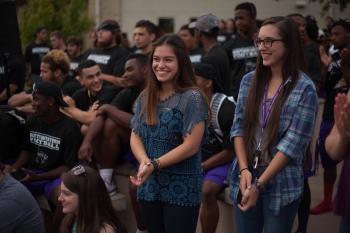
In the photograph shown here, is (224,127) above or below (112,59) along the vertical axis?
below

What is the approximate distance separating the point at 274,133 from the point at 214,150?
1590 mm

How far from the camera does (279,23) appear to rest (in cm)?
350

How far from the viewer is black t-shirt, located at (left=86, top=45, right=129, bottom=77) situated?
7324 millimetres

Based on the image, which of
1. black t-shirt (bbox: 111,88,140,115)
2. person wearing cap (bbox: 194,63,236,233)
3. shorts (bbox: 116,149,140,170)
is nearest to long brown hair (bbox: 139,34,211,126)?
person wearing cap (bbox: 194,63,236,233)

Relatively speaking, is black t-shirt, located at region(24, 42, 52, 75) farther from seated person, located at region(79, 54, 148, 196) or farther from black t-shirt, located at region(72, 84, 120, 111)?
seated person, located at region(79, 54, 148, 196)

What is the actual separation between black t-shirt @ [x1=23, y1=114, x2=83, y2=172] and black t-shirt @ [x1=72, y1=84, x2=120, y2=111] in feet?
2.03

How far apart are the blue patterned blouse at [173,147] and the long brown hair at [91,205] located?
0.26 metres

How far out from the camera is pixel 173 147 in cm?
371

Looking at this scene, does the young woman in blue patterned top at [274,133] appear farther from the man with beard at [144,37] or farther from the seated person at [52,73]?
the man with beard at [144,37]

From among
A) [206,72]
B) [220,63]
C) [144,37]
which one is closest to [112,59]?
[144,37]

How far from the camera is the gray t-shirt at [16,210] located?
384 centimetres

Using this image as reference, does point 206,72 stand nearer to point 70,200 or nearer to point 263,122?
point 263,122

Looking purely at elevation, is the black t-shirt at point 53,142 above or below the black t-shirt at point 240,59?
below

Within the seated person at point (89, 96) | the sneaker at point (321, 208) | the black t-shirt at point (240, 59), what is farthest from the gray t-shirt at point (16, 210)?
the black t-shirt at point (240, 59)
